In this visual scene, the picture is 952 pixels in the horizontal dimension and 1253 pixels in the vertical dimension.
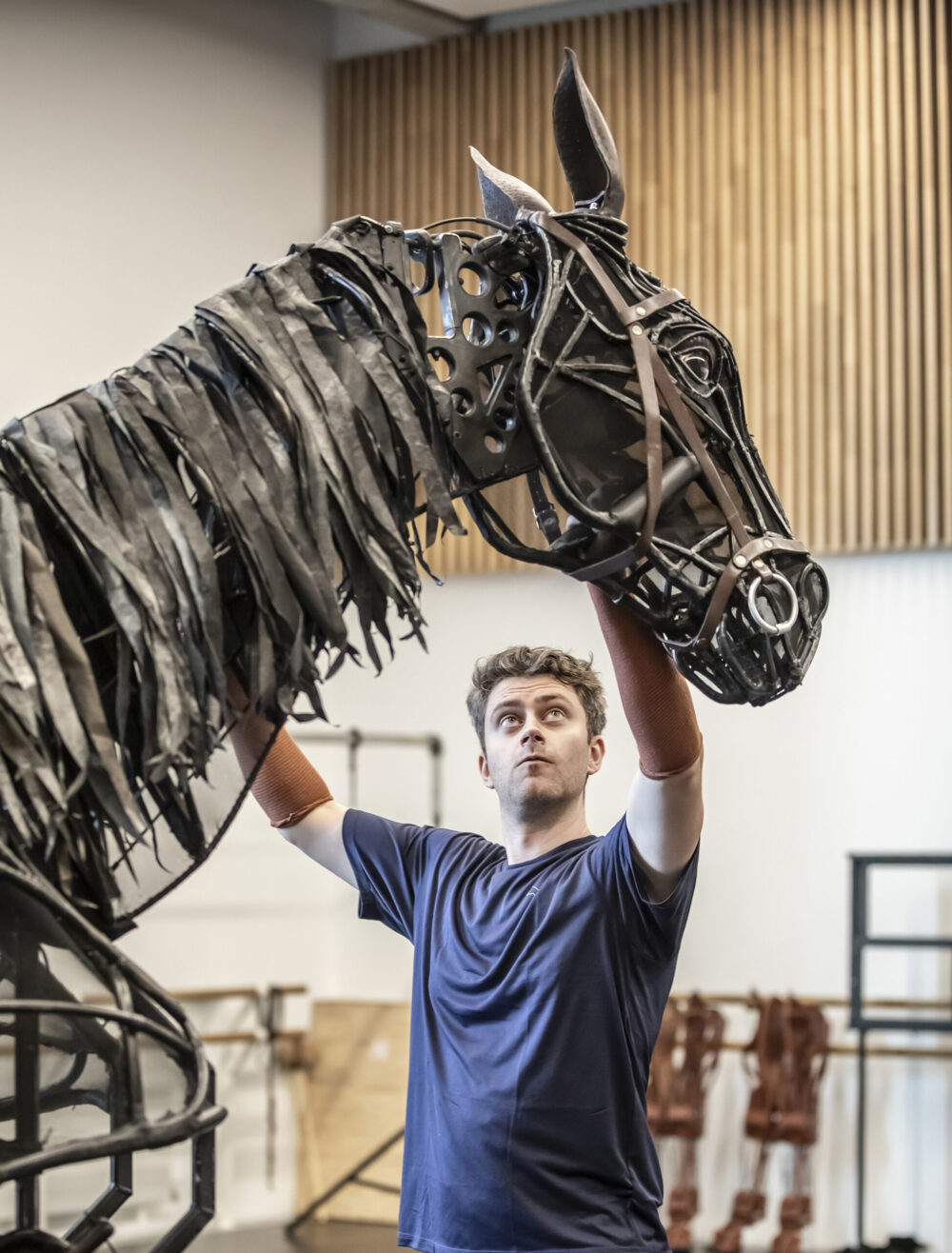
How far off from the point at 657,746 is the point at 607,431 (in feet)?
1.31

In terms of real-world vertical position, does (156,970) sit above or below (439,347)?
below

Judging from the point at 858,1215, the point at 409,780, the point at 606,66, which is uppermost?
the point at 606,66

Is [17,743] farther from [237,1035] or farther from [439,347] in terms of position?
[237,1035]

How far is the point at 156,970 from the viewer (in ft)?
18.3

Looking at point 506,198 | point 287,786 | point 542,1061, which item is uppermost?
point 506,198

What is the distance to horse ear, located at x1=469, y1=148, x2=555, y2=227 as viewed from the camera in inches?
58.1

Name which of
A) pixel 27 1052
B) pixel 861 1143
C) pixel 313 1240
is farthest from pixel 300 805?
pixel 313 1240

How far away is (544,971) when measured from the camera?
1.80m

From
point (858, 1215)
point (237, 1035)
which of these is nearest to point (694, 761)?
point (858, 1215)

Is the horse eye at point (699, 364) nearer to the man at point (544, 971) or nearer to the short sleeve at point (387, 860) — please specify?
the man at point (544, 971)

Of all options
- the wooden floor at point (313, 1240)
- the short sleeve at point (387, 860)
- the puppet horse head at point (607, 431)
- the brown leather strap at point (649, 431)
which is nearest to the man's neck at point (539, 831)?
the short sleeve at point (387, 860)

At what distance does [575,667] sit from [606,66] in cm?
478

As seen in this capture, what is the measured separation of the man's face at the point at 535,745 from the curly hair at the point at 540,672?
1 centimetres

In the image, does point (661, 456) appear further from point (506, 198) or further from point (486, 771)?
point (486, 771)
